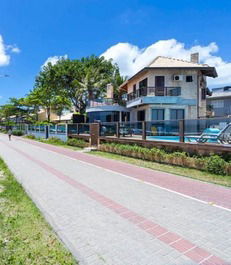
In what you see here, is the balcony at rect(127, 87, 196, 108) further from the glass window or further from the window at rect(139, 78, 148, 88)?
the glass window

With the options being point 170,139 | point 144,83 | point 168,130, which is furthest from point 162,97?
point 170,139

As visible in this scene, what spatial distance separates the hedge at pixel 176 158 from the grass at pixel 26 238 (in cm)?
703

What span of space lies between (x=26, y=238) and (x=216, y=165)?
7.54 metres

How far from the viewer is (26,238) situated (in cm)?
367

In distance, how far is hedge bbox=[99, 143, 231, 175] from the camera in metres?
8.57

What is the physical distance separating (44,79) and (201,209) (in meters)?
38.6

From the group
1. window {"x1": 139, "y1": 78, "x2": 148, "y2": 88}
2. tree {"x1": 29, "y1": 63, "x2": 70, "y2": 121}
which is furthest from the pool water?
tree {"x1": 29, "y1": 63, "x2": 70, "y2": 121}

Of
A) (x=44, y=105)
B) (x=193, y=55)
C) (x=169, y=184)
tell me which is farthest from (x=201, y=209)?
(x=44, y=105)

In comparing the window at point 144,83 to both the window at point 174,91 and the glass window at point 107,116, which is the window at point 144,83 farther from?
the glass window at point 107,116

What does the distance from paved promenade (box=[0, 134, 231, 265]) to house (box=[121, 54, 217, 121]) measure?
1313 cm

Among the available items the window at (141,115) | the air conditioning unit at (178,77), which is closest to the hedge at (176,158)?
the window at (141,115)

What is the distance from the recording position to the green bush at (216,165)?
8474mm

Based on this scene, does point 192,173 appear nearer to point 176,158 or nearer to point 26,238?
point 176,158

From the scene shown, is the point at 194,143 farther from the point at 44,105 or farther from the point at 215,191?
the point at 44,105
